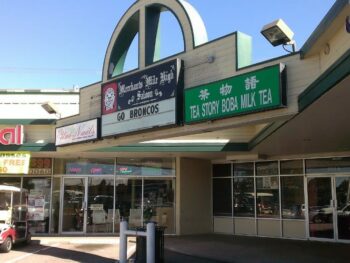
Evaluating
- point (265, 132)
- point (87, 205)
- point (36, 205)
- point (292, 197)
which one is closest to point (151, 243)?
point (265, 132)

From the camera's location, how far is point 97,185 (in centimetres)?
2066

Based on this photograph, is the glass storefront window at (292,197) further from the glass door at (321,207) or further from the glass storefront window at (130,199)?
the glass storefront window at (130,199)

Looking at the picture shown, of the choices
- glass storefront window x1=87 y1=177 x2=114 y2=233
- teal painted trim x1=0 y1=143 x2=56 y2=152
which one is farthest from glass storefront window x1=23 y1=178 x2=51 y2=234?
teal painted trim x1=0 y1=143 x2=56 y2=152

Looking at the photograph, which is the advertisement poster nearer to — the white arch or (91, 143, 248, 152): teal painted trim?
(91, 143, 248, 152): teal painted trim

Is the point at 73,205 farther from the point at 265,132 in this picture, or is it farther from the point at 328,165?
the point at 328,165

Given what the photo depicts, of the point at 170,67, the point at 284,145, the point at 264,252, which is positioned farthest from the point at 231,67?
the point at 264,252

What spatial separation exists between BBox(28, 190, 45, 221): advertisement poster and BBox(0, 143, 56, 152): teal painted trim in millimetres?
2629

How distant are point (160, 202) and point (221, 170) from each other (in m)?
2.98

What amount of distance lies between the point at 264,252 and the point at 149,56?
6787 millimetres

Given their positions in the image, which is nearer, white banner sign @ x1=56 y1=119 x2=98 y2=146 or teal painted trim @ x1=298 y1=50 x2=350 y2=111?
teal painted trim @ x1=298 y1=50 x2=350 y2=111

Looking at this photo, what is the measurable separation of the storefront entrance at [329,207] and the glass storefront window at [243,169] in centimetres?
268

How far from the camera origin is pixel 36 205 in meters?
20.7

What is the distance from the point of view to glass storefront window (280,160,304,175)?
61.0ft

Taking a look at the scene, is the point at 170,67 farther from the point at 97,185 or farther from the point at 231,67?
the point at 97,185
